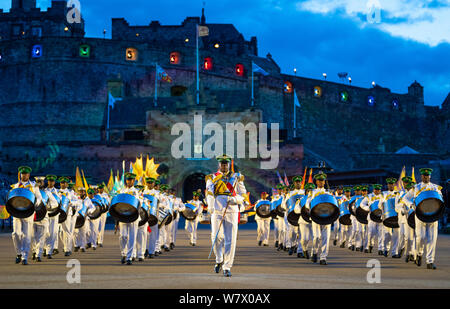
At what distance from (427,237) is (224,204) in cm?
460

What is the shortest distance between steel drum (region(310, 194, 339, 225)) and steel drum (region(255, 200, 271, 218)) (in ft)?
24.8

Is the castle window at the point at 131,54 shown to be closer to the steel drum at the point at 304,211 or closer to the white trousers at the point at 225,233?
the steel drum at the point at 304,211

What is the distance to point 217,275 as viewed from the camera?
1148 cm

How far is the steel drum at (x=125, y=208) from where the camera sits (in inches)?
544

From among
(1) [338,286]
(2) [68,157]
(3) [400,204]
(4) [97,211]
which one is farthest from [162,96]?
(1) [338,286]

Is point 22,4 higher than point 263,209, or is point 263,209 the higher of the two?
point 22,4

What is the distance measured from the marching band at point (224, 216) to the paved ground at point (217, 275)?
465 millimetres

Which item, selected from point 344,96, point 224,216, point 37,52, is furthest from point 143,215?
point 344,96

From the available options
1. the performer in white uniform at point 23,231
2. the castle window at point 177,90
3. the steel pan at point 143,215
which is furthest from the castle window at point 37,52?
the steel pan at point 143,215

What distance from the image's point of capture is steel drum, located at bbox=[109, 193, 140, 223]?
544 inches

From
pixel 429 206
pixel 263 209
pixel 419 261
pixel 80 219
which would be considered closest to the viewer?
pixel 429 206

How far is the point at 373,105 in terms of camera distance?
81.9 m

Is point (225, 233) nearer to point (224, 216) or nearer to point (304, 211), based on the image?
point (224, 216)

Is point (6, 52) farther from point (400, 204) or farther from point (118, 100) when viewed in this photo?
point (400, 204)
